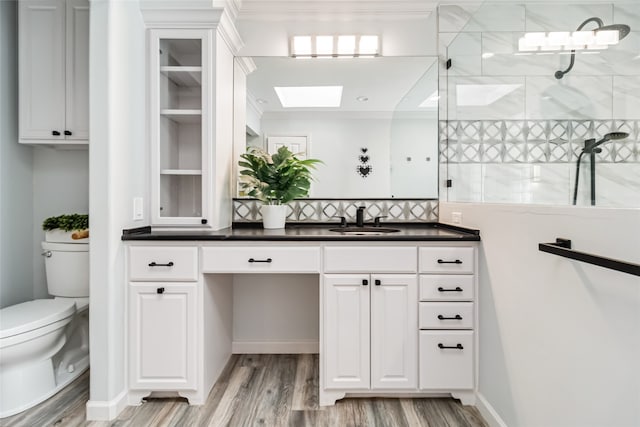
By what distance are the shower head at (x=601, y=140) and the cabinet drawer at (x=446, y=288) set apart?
0.79 meters

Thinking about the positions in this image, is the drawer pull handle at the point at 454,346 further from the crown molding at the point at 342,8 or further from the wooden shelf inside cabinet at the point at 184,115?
the crown molding at the point at 342,8

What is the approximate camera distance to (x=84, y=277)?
2041 millimetres

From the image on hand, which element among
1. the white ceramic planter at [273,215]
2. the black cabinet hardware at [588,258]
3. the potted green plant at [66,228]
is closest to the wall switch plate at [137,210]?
the potted green plant at [66,228]

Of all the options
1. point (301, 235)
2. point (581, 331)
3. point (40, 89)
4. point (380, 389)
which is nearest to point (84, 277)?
point (40, 89)

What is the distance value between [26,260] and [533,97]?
3156 mm

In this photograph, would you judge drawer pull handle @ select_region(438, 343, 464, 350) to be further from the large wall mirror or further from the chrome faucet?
the large wall mirror

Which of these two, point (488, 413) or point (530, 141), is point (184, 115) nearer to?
point (530, 141)

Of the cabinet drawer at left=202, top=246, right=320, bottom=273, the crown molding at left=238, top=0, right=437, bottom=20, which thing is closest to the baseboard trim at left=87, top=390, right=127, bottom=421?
the cabinet drawer at left=202, top=246, right=320, bottom=273

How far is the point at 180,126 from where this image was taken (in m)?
2.10

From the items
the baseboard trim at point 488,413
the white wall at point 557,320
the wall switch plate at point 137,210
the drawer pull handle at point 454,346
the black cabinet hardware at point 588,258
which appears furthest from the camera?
the wall switch plate at point 137,210

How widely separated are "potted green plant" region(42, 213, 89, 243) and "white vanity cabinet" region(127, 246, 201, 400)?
49 cm

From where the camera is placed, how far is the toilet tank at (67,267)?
2.02 metres

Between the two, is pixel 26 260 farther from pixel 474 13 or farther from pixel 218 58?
pixel 474 13

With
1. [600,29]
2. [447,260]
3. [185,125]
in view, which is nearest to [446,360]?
[447,260]
